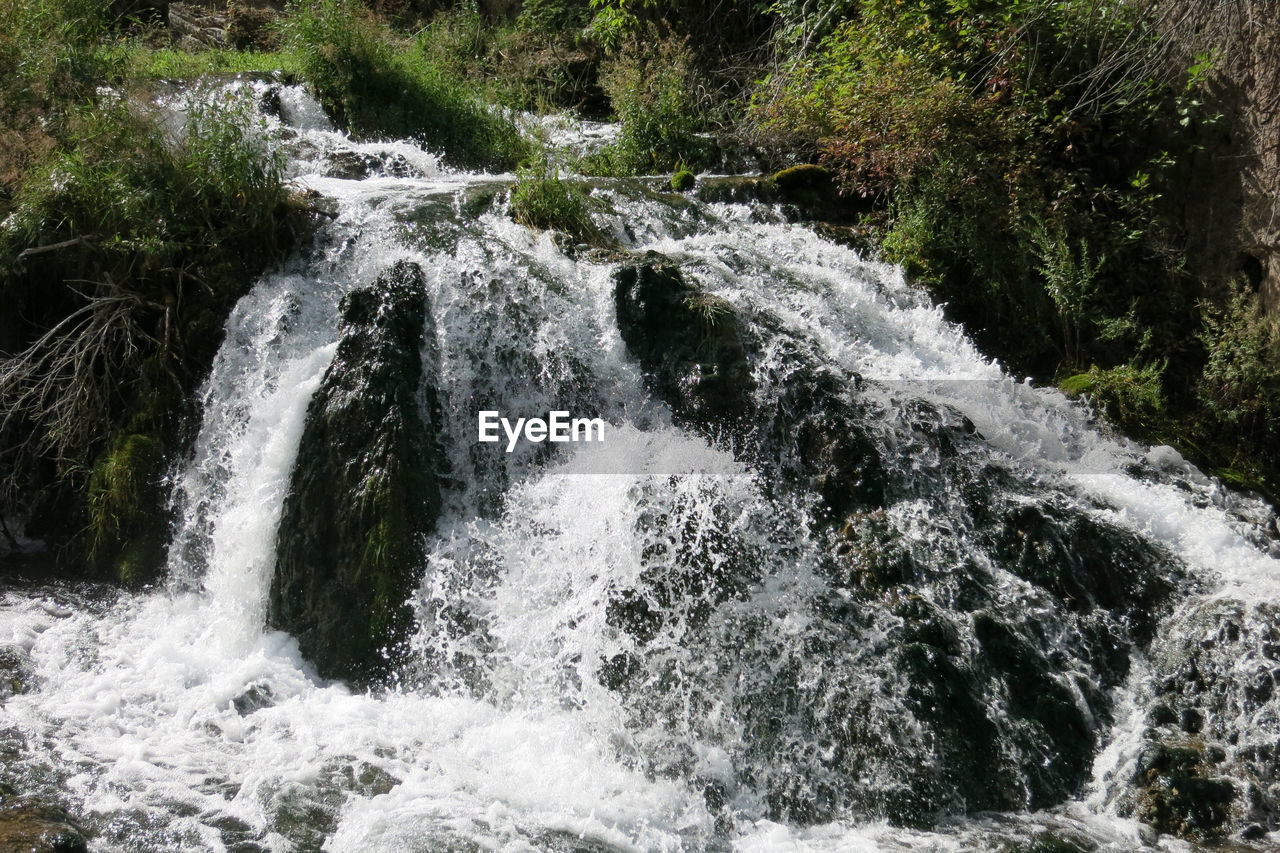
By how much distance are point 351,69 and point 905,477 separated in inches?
304

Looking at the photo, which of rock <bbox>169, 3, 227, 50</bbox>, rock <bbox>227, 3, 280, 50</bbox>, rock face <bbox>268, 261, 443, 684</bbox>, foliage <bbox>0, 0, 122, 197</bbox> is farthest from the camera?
rock <bbox>227, 3, 280, 50</bbox>

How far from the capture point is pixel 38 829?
11.9ft

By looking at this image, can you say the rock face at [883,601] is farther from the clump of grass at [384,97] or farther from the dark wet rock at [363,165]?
the clump of grass at [384,97]

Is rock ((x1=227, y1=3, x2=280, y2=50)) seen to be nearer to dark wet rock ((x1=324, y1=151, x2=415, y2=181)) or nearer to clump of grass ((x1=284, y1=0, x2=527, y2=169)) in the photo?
clump of grass ((x1=284, y1=0, x2=527, y2=169))

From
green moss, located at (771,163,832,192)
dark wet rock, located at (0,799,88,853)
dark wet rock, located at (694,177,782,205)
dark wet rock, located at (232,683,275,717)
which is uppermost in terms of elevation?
green moss, located at (771,163,832,192)

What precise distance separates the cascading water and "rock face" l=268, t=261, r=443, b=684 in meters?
0.12

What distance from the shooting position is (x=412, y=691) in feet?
16.1

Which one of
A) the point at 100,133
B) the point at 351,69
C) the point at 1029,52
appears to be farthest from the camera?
the point at 351,69

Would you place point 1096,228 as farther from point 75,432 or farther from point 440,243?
point 75,432

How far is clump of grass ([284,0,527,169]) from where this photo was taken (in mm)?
9633

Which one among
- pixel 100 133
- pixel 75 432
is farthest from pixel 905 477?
pixel 100 133

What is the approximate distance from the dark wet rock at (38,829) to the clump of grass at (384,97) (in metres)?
7.18

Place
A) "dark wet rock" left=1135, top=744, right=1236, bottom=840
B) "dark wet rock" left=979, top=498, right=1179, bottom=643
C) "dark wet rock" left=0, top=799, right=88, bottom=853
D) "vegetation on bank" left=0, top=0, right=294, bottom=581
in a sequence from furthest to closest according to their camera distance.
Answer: "vegetation on bank" left=0, top=0, right=294, bottom=581 < "dark wet rock" left=979, top=498, right=1179, bottom=643 < "dark wet rock" left=1135, top=744, right=1236, bottom=840 < "dark wet rock" left=0, top=799, right=88, bottom=853

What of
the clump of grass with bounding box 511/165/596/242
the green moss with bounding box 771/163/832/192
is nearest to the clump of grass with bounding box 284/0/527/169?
the clump of grass with bounding box 511/165/596/242
